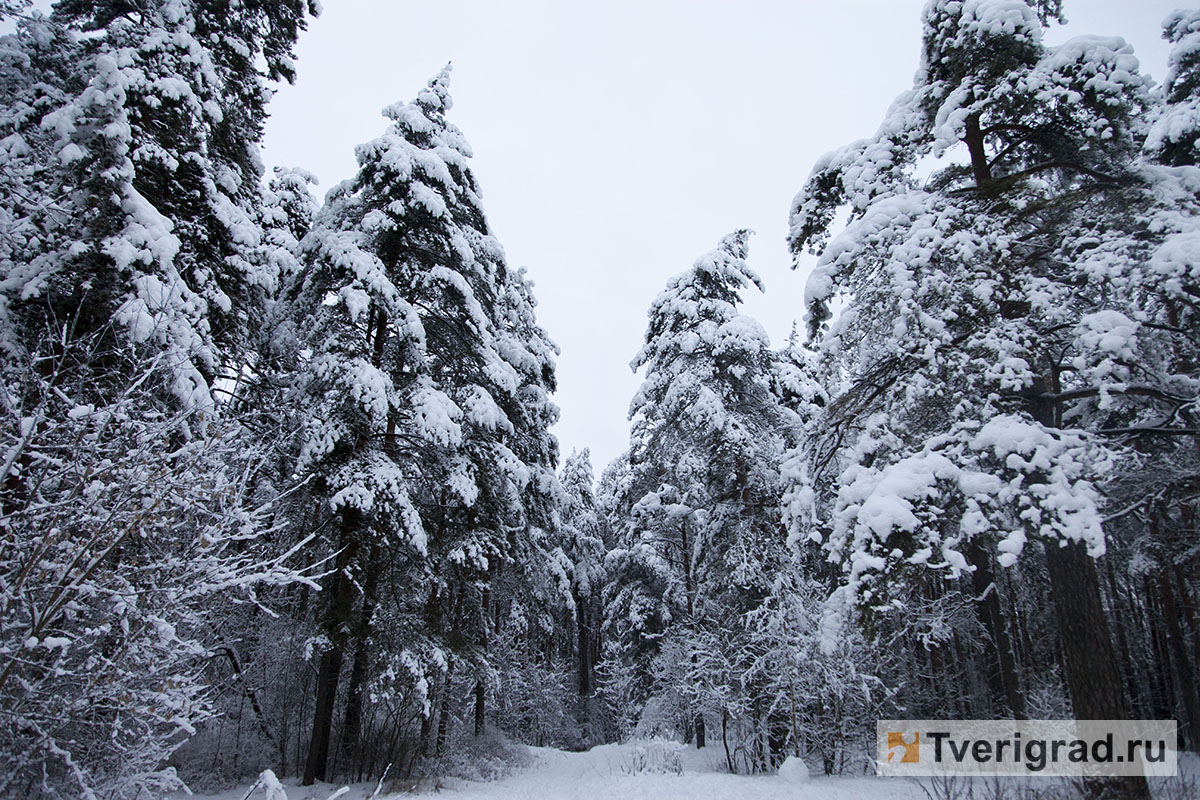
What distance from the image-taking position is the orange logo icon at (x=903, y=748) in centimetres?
1003

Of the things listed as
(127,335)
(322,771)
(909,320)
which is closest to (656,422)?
(909,320)

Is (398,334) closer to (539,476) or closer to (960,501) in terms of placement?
(539,476)

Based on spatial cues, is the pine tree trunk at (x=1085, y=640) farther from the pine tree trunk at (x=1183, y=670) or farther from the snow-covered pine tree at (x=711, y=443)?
the pine tree trunk at (x=1183, y=670)

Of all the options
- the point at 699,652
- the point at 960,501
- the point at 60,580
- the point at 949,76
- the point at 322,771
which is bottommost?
the point at 322,771

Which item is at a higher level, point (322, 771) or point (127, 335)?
point (127, 335)

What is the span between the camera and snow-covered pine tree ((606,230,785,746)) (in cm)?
1262

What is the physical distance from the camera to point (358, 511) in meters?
9.38

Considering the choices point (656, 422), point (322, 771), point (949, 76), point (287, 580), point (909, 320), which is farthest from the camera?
point (656, 422)

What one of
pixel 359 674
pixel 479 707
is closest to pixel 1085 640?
pixel 359 674

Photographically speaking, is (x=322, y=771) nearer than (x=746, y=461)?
Yes

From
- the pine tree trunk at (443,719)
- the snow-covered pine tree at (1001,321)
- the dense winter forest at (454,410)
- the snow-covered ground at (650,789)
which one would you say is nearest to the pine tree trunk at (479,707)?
the dense winter forest at (454,410)

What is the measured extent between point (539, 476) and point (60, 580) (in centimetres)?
1219

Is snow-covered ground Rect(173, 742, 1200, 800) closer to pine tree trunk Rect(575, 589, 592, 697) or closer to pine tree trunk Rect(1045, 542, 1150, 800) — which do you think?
pine tree trunk Rect(1045, 542, 1150, 800)

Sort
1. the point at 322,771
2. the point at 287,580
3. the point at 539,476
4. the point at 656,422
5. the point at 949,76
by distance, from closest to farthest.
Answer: the point at 287,580
the point at 949,76
the point at 322,771
the point at 539,476
the point at 656,422
